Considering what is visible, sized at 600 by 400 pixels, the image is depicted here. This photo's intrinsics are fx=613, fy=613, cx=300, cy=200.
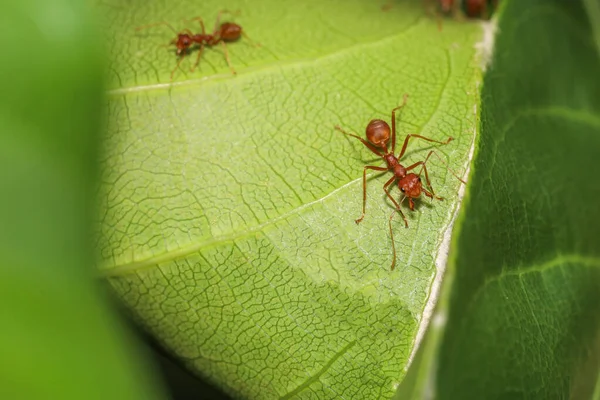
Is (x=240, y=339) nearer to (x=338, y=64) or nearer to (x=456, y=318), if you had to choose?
(x=456, y=318)

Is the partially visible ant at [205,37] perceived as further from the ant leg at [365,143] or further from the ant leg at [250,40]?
the ant leg at [365,143]

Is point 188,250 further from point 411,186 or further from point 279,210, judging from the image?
point 411,186

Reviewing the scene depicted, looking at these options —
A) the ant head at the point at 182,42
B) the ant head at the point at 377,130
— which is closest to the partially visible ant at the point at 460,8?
the ant head at the point at 377,130

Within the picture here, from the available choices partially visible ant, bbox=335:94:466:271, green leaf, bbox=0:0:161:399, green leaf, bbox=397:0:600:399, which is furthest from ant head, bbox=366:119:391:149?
green leaf, bbox=0:0:161:399

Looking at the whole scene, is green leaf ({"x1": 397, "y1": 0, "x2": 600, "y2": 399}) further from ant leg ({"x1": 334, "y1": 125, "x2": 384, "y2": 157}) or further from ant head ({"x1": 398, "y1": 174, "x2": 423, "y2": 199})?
ant leg ({"x1": 334, "y1": 125, "x2": 384, "y2": 157})

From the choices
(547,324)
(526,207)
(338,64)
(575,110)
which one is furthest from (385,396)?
(575,110)

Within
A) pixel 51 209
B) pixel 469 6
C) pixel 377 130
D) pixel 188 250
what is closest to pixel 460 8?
pixel 469 6
